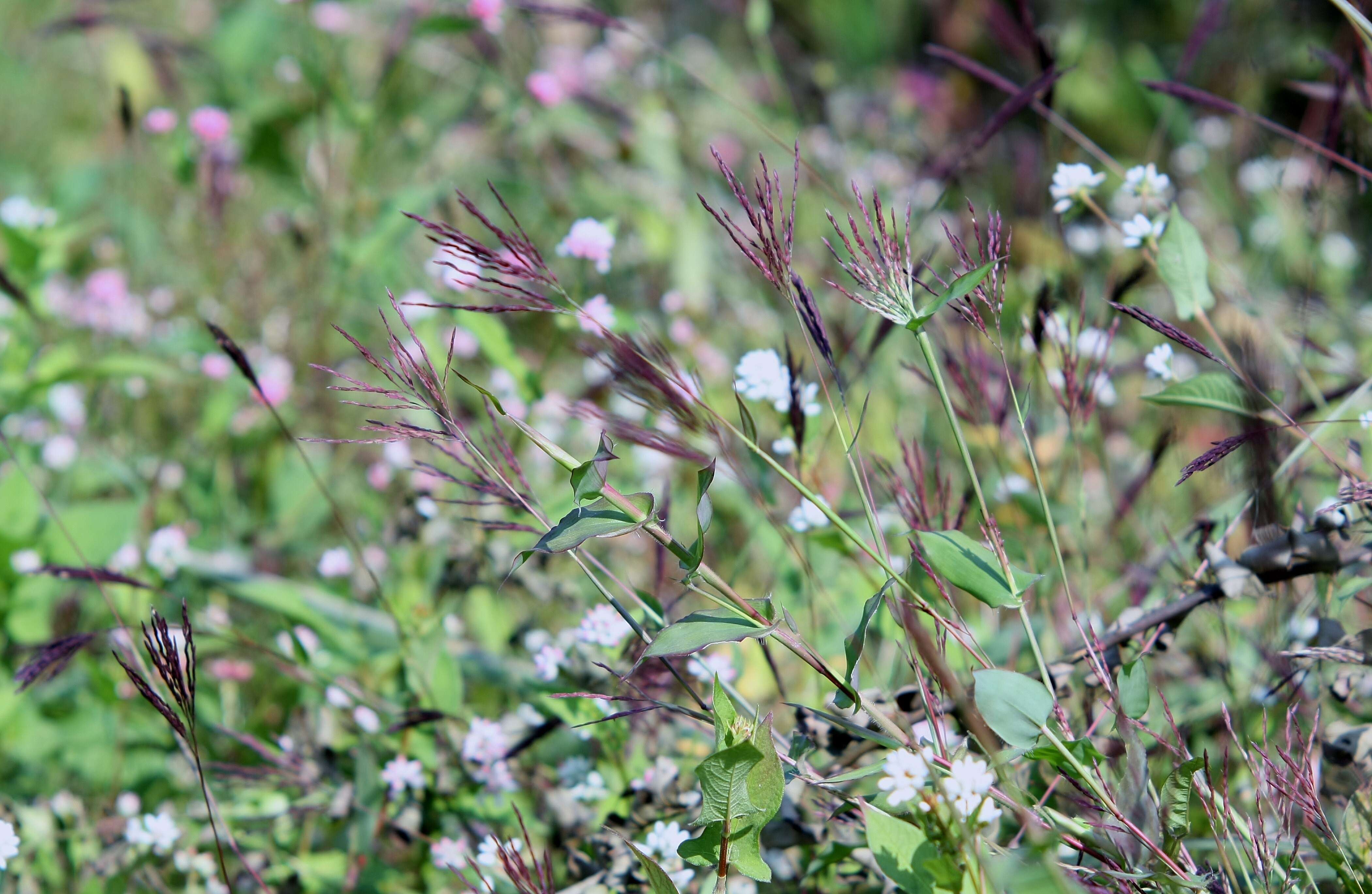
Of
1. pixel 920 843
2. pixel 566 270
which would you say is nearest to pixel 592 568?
pixel 920 843

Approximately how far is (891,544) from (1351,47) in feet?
2.76

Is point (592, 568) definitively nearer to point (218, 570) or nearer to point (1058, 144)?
point (218, 570)

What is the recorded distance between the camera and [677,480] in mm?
1556

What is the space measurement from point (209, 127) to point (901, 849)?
1.64 m

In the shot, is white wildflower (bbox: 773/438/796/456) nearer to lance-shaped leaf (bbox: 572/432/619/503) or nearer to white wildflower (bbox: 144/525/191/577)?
lance-shaped leaf (bbox: 572/432/619/503)

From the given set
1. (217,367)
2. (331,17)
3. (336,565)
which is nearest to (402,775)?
(336,565)

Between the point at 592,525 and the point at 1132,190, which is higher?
the point at 1132,190

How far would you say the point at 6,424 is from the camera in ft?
5.00

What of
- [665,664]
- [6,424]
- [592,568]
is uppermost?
[665,664]

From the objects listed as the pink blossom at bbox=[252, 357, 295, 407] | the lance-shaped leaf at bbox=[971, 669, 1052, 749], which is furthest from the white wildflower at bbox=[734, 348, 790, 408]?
the pink blossom at bbox=[252, 357, 295, 407]

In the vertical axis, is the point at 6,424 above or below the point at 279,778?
below

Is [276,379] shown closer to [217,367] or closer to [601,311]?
[217,367]

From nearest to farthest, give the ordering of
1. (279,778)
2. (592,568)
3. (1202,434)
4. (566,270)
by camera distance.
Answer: (279,778) < (592,568) < (1202,434) < (566,270)

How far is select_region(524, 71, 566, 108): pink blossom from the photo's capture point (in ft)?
5.66
